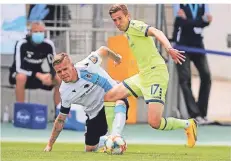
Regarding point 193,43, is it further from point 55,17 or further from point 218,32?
point 218,32

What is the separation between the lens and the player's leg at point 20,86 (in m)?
15.8

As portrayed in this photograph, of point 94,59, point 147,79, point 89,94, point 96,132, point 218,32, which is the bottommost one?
point 218,32

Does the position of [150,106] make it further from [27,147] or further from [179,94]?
[179,94]

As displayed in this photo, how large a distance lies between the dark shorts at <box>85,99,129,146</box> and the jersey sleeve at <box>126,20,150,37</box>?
3.72ft

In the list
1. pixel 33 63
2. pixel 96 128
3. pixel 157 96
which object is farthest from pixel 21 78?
pixel 157 96

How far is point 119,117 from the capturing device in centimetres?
1024

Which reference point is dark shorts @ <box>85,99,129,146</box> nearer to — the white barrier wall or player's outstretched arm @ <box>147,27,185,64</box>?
player's outstretched arm @ <box>147,27,185,64</box>

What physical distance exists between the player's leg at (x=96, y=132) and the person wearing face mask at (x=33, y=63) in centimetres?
459

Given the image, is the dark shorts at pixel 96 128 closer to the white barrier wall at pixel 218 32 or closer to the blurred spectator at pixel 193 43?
the blurred spectator at pixel 193 43

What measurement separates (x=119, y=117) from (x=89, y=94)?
26.6 inches

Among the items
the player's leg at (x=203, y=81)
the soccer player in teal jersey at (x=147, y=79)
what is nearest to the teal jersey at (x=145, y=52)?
the soccer player in teal jersey at (x=147, y=79)

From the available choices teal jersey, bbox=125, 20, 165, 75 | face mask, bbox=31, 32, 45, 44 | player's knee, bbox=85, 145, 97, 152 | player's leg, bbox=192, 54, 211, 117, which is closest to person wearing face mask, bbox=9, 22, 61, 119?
face mask, bbox=31, 32, 45, 44

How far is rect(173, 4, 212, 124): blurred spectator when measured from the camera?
1605 centimetres

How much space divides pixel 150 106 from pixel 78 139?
334 centimetres
